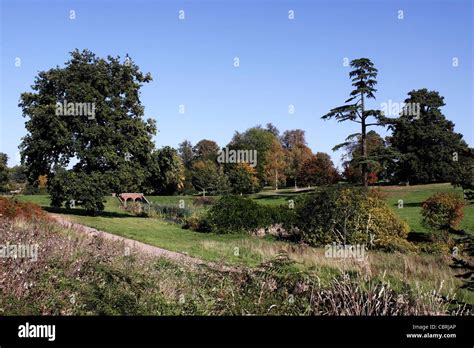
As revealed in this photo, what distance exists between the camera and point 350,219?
20328 mm

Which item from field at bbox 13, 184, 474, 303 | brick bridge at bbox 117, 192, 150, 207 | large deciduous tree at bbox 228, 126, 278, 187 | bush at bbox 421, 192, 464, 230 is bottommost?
field at bbox 13, 184, 474, 303

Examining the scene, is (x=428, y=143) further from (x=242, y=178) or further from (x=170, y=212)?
(x=170, y=212)

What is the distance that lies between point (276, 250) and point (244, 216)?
33.3 feet

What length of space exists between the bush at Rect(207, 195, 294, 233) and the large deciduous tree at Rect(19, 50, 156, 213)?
724 cm

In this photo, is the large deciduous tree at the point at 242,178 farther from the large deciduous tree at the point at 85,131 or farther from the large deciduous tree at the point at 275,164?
the large deciduous tree at the point at 85,131

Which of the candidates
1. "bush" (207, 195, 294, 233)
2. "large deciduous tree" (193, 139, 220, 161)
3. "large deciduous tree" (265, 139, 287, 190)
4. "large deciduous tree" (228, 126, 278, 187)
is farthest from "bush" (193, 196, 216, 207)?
"large deciduous tree" (193, 139, 220, 161)

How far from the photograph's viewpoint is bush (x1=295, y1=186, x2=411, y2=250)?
19.9 metres

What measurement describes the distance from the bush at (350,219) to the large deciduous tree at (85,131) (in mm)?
14258

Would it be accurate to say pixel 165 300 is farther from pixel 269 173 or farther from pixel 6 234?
pixel 269 173

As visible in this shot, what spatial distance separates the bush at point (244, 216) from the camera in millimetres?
26641

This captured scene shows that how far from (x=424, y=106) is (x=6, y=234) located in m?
46.4

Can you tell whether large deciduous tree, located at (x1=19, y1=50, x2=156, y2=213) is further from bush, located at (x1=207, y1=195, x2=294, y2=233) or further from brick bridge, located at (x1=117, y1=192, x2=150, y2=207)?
bush, located at (x1=207, y1=195, x2=294, y2=233)
